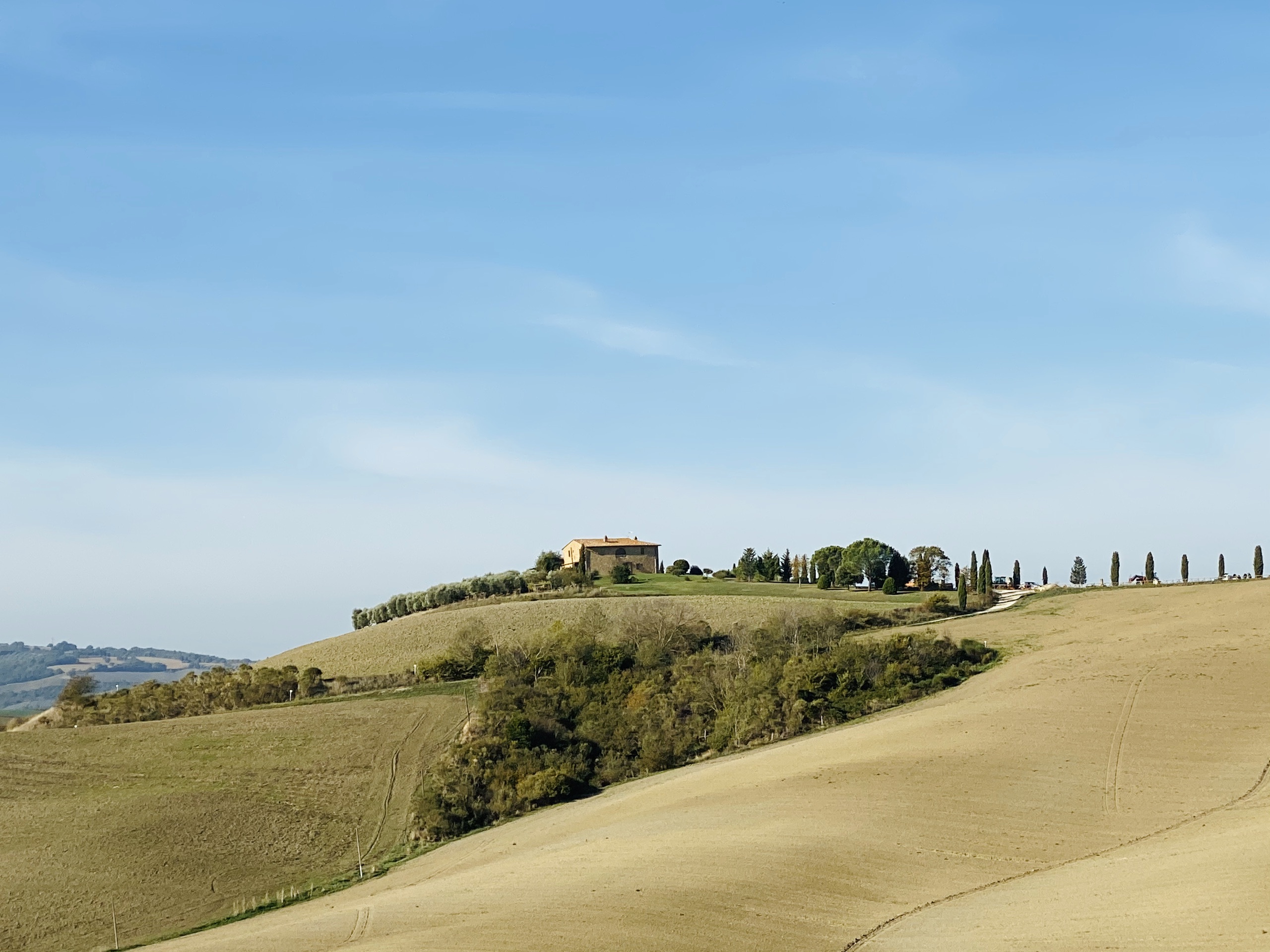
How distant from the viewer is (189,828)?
4606 cm

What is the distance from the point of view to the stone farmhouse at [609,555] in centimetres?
13850

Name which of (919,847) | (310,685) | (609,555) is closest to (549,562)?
(609,555)

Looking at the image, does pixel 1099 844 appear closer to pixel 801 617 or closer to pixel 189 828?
pixel 189 828

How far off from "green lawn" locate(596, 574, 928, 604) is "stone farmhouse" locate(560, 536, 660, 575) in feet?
15.8

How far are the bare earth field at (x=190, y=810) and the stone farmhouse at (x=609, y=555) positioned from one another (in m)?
72.1

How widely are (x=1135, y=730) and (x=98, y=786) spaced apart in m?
43.1

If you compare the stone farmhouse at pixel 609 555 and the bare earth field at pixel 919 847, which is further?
the stone farmhouse at pixel 609 555

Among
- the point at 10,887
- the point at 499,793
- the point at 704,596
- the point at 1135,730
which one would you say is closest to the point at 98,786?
the point at 10,887

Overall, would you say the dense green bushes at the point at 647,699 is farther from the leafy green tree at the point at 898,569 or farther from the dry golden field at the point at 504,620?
the leafy green tree at the point at 898,569

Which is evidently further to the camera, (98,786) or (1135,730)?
(98,786)

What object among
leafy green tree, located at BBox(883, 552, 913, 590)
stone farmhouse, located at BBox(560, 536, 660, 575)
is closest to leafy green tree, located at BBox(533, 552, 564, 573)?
stone farmhouse, located at BBox(560, 536, 660, 575)

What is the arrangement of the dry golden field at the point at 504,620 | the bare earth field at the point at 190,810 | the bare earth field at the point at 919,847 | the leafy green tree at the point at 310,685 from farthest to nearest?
the dry golden field at the point at 504,620, the leafy green tree at the point at 310,685, the bare earth field at the point at 190,810, the bare earth field at the point at 919,847

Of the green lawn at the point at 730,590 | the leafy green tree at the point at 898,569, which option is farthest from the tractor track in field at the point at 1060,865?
the leafy green tree at the point at 898,569

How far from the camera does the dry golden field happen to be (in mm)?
86125
